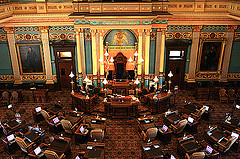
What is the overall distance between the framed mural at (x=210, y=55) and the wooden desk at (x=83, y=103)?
819 centimetres

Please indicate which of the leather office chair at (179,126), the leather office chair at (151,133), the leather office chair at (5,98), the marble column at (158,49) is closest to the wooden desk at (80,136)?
the leather office chair at (151,133)

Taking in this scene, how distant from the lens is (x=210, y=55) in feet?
52.2

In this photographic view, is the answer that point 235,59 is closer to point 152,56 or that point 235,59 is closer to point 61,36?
point 152,56

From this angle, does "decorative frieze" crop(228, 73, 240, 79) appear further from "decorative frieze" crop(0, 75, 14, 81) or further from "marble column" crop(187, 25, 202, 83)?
"decorative frieze" crop(0, 75, 14, 81)

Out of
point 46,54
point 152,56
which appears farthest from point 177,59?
point 46,54

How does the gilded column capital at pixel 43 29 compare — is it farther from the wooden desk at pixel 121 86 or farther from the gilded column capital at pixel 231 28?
the gilded column capital at pixel 231 28

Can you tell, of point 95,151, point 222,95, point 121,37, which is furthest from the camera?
point 121,37

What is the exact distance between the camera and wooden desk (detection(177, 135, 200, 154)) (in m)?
9.17

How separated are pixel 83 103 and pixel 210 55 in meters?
9.58

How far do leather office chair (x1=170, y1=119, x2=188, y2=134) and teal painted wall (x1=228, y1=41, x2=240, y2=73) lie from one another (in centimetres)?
762

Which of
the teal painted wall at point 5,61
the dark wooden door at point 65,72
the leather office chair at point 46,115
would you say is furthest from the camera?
the dark wooden door at point 65,72

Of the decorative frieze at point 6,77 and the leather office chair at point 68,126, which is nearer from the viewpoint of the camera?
the leather office chair at point 68,126

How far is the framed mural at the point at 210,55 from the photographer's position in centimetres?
1562

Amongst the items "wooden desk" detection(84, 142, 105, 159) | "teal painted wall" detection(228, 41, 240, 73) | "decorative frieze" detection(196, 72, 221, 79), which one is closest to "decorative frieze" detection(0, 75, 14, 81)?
"wooden desk" detection(84, 142, 105, 159)
